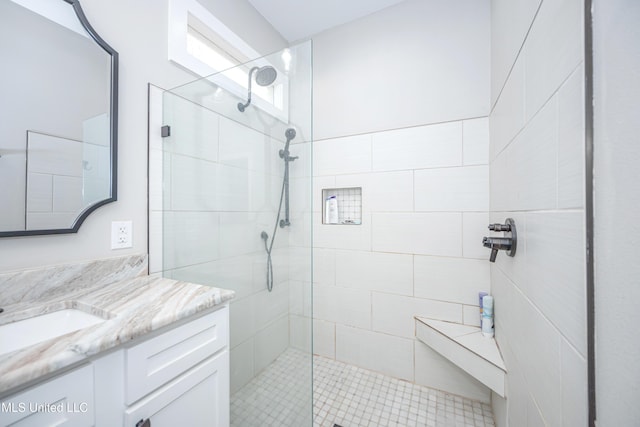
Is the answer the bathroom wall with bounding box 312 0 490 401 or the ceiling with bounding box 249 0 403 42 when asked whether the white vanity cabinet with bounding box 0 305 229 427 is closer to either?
the bathroom wall with bounding box 312 0 490 401

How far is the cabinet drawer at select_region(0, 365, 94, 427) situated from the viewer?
491 mm

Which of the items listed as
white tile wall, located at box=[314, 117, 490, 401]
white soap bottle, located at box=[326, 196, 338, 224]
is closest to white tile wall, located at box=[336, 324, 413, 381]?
white tile wall, located at box=[314, 117, 490, 401]

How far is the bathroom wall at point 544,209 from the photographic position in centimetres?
53

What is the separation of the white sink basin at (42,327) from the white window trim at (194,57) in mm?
1124

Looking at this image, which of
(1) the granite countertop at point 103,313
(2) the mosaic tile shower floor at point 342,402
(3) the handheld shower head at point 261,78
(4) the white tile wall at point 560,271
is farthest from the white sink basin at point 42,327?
(4) the white tile wall at point 560,271

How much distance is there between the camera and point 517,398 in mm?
968

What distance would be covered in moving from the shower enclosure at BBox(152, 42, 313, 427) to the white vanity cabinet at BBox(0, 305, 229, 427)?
12.2 inches

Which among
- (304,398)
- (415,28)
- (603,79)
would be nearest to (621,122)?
(603,79)

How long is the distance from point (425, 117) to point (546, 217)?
1.21m

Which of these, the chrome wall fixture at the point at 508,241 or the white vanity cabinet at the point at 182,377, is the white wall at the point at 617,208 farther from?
the white vanity cabinet at the point at 182,377

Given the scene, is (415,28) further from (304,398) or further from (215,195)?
(304,398)

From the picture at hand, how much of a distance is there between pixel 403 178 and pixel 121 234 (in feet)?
5.49

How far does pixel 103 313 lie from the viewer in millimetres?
802

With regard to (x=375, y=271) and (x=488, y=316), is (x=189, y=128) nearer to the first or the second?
(x=375, y=271)
